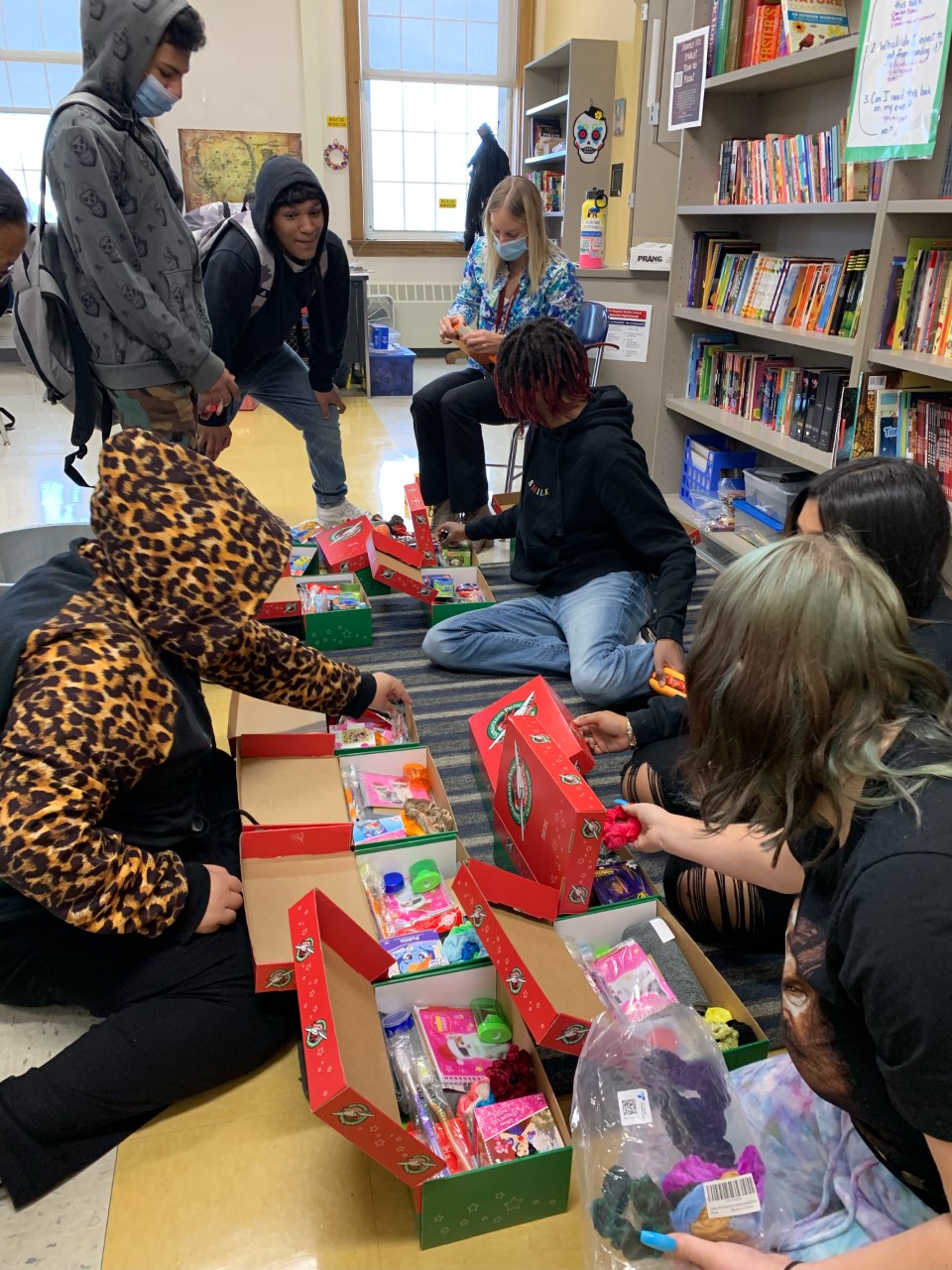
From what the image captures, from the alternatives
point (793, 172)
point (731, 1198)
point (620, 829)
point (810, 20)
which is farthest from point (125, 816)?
point (810, 20)

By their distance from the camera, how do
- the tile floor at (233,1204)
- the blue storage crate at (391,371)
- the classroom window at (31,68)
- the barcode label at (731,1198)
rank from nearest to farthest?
the barcode label at (731,1198)
the tile floor at (233,1204)
the classroom window at (31,68)
the blue storage crate at (391,371)

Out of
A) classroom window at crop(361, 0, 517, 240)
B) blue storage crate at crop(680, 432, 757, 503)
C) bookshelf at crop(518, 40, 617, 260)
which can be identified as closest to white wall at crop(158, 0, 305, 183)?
classroom window at crop(361, 0, 517, 240)

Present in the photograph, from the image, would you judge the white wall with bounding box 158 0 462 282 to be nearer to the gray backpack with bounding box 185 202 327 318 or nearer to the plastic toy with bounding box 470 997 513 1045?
the gray backpack with bounding box 185 202 327 318

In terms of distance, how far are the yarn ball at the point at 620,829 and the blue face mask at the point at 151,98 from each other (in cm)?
188

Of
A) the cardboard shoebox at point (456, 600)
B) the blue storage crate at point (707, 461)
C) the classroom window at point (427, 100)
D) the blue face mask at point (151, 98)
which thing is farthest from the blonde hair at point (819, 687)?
the classroom window at point (427, 100)

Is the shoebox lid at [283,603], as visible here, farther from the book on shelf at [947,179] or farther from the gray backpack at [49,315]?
the book on shelf at [947,179]

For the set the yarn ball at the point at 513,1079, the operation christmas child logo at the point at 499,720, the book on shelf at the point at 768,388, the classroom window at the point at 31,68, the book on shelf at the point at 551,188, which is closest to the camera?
the yarn ball at the point at 513,1079

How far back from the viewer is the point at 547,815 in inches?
55.4

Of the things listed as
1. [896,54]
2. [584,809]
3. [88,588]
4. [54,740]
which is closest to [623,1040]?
[584,809]

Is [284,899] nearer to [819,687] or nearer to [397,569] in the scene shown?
[819,687]

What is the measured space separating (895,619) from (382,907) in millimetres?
976

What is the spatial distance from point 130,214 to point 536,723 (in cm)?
157

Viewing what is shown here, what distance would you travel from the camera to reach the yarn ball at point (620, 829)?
1.37m

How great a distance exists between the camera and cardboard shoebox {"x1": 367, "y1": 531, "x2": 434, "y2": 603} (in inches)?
99.4
